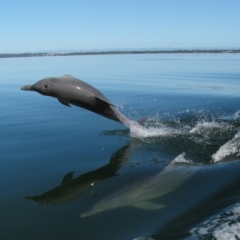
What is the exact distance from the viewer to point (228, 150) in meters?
11.3

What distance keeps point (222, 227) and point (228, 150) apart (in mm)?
4965

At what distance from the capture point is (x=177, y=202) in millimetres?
7887

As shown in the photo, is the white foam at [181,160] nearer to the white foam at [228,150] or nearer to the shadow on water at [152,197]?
the shadow on water at [152,197]

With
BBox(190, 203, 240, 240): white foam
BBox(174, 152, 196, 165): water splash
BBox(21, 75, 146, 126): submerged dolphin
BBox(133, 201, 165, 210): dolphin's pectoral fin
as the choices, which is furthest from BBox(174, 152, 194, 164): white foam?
BBox(190, 203, 240, 240): white foam

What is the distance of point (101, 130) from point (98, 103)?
3472mm

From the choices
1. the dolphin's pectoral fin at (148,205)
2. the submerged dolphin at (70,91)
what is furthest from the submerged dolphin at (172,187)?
the submerged dolphin at (70,91)

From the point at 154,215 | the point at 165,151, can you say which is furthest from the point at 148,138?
the point at 154,215

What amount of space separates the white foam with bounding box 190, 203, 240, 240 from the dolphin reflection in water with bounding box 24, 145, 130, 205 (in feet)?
9.91

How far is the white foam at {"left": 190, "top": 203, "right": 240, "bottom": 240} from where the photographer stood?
6367 millimetres

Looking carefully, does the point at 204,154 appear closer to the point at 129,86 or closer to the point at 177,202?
the point at 177,202

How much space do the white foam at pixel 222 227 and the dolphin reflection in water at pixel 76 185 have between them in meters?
3.02

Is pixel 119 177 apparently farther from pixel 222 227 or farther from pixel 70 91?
pixel 222 227

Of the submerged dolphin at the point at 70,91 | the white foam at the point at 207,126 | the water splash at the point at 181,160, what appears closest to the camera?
the water splash at the point at 181,160

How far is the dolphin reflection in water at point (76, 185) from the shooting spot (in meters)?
8.19
